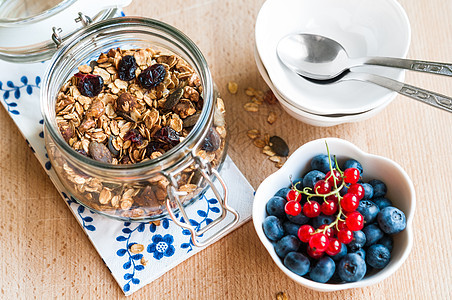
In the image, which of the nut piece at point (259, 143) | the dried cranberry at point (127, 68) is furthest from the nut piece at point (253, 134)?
the dried cranberry at point (127, 68)

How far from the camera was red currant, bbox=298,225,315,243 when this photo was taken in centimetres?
73

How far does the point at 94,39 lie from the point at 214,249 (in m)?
0.38

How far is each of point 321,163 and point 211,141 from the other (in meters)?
0.17

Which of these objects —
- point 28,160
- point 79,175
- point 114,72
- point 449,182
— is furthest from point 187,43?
point 449,182

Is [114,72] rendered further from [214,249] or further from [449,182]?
[449,182]

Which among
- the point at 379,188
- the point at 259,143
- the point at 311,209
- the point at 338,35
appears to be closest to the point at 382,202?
the point at 379,188

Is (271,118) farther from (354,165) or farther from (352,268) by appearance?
(352,268)

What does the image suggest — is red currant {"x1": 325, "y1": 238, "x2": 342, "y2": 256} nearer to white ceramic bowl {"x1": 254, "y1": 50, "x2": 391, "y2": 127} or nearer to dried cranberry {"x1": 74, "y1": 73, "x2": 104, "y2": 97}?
white ceramic bowl {"x1": 254, "y1": 50, "x2": 391, "y2": 127}

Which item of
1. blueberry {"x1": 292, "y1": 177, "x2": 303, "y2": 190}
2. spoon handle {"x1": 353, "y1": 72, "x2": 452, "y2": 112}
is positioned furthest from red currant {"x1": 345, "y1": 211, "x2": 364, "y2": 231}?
spoon handle {"x1": 353, "y1": 72, "x2": 452, "y2": 112}

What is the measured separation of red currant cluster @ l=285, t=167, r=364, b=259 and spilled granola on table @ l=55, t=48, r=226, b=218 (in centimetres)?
15

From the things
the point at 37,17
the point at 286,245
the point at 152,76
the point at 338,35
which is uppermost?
the point at 37,17

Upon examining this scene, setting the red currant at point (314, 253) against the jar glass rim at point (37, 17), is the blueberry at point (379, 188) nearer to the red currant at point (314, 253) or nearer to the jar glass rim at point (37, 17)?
the red currant at point (314, 253)

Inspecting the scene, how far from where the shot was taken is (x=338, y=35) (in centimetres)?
96

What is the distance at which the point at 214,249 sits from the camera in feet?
2.77
